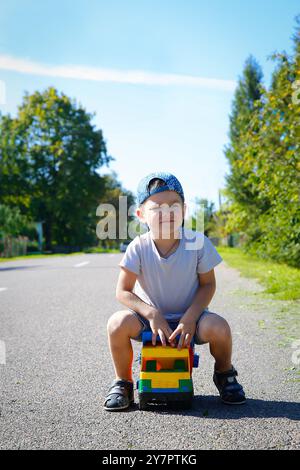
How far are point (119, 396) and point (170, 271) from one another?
2.47 ft

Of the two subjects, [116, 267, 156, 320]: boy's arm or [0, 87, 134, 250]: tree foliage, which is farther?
[0, 87, 134, 250]: tree foliage

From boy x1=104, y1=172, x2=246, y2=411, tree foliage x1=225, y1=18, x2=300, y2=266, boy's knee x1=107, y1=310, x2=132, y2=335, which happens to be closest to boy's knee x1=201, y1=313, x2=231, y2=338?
boy x1=104, y1=172, x2=246, y2=411

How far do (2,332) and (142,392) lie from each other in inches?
105

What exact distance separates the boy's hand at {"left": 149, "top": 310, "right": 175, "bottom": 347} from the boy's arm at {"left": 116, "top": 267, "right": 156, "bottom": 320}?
0.02 meters

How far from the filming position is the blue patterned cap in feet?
9.55

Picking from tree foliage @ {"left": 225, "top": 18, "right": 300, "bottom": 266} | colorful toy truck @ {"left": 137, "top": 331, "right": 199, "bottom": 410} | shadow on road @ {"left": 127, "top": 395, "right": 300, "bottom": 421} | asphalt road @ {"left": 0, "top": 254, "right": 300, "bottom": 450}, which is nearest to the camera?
asphalt road @ {"left": 0, "top": 254, "right": 300, "bottom": 450}

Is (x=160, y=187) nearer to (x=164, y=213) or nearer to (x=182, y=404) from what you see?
(x=164, y=213)

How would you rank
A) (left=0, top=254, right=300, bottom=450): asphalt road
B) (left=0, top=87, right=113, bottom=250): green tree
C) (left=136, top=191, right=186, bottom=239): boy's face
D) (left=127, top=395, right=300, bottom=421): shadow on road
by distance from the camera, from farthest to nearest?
(left=0, top=87, right=113, bottom=250): green tree, (left=136, top=191, right=186, bottom=239): boy's face, (left=127, top=395, right=300, bottom=421): shadow on road, (left=0, top=254, right=300, bottom=450): asphalt road

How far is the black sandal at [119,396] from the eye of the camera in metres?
2.56

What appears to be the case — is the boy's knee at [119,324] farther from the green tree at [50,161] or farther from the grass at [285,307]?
the green tree at [50,161]

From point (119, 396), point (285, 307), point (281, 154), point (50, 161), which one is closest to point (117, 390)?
point (119, 396)

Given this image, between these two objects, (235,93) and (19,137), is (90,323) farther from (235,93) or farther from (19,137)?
(19,137)

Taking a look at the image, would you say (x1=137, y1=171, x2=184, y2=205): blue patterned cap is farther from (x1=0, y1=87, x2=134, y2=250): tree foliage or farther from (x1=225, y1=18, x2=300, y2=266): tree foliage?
(x1=0, y1=87, x2=134, y2=250): tree foliage

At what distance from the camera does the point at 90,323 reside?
5309 mm
